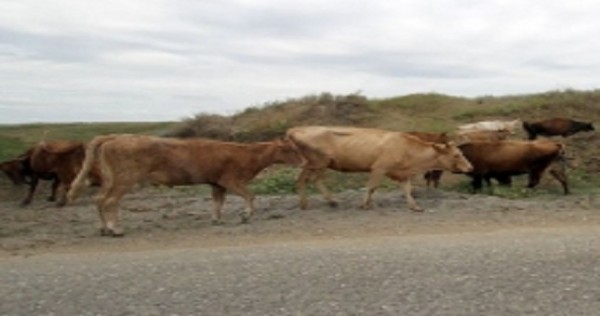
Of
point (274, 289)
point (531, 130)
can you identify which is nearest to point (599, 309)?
point (274, 289)

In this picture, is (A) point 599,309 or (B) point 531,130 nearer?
(A) point 599,309

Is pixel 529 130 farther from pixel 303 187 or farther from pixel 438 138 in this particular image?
pixel 303 187

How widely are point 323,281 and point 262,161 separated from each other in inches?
294

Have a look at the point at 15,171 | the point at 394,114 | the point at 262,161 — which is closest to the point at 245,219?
the point at 262,161

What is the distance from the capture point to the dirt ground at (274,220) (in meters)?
13.2

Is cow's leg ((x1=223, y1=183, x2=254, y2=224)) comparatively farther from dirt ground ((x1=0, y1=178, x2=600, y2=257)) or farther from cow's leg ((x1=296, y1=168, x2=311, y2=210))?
cow's leg ((x1=296, y1=168, x2=311, y2=210))

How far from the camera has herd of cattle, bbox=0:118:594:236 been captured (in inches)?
558

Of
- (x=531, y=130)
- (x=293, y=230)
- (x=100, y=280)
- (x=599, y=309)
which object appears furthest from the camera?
(x=531, y=130)

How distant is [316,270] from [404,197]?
8.44 m

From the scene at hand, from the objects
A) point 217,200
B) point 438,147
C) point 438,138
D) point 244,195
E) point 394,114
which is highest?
point 394,114

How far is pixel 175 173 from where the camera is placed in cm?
1467

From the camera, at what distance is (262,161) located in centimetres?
1597

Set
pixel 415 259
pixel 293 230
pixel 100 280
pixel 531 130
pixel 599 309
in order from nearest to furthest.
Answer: pixel 599 309 < pixel 100 280 < pixel 415 259 < pixel 293 230 < pixel 531 130

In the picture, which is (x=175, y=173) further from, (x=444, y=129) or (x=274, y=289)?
(x=444, y=129)
